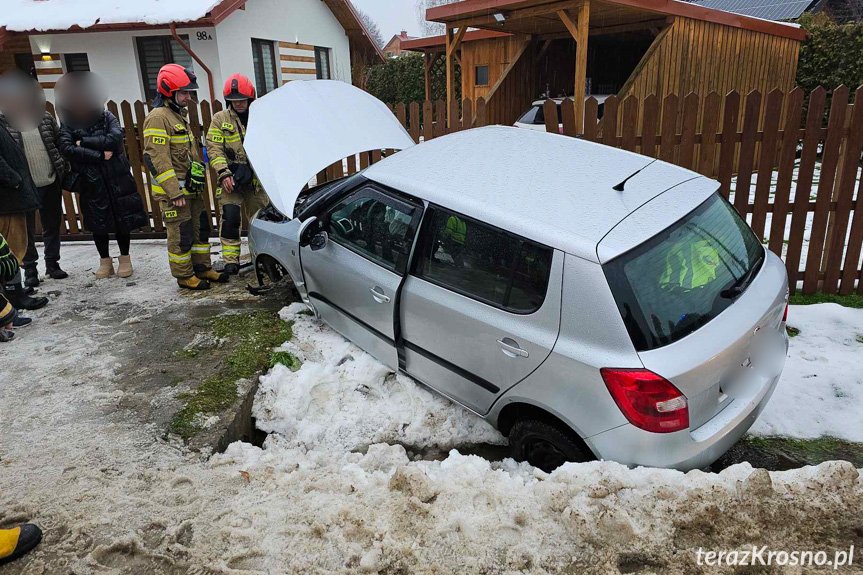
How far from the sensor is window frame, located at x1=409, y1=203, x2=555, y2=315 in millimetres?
2779

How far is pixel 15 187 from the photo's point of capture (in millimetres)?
4922

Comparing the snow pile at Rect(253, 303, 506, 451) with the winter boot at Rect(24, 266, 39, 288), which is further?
the winter boot at Rect(24, 266, 39, 288)

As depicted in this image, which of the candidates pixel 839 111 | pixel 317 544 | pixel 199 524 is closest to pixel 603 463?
pixel 317 544

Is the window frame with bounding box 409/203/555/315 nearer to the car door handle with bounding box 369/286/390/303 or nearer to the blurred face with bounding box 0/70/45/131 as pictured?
the car door handle with bounding box 369/286/390/303

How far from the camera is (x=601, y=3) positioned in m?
9.86

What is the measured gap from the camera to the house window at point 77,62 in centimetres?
1413

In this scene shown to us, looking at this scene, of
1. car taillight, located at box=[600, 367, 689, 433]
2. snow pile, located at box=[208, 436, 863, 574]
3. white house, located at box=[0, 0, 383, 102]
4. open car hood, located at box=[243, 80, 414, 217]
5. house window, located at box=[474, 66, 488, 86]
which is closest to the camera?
snow pile, located at box=[208, 436, 863, 574]

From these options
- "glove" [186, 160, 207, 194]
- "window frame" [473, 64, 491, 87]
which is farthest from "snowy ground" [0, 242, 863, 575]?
"window frame" [473, 64, 491, 87]

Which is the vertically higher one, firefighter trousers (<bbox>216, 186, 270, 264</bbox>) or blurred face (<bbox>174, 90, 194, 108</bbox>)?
blurred face (<bbox>174, 90, 194, 108</bbox>)

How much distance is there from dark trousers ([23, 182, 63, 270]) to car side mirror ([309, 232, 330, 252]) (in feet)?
11.3

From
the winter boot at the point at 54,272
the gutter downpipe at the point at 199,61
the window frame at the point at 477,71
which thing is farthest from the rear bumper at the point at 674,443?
the window frame at the point at 477,71

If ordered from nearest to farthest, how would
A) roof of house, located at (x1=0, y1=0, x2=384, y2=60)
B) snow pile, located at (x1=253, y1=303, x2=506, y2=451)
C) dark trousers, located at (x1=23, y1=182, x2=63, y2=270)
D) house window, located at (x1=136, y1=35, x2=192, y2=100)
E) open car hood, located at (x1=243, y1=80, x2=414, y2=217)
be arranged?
1. snow pile, located at (x1=253, y1=303, x2=506, y2=451)
2. open car hood, located at (x1=243, y1=80, x2=414, y2=217)
3. dark trousers, located at (x1=23, y1=182, x2=63, y2=270)
4. roof of house, located at (x1=0, y1=0, x2=384, y2=60)
5. house window, located at (x1=136, y1=35, x2=192, y2=100)

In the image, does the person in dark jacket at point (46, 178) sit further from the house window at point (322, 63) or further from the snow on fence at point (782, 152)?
the house window at point (322, 63)

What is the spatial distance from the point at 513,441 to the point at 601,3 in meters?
9.31
